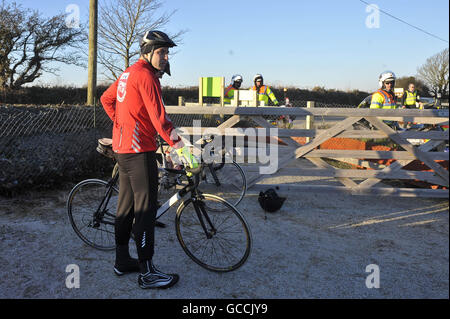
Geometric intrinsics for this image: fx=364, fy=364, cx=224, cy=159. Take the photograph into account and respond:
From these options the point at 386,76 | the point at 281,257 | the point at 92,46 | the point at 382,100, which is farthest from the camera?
the point at 92,46

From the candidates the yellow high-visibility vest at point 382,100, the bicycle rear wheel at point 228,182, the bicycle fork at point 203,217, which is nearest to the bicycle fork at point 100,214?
the bicycle fork at point 203,217

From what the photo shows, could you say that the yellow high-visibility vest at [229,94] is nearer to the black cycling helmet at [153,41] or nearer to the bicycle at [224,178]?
the bicycle at [224,178]

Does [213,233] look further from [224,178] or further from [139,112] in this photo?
[224,178]

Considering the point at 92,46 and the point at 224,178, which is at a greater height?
the point at 92,46

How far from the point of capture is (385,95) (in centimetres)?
661

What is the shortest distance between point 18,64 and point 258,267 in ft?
39.0

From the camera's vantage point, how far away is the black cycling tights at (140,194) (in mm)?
2934

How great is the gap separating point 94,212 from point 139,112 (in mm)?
1451

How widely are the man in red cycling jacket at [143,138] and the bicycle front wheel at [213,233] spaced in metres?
0.40

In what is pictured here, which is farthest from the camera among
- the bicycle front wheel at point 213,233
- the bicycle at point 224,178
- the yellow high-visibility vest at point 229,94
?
the yellow high-visibility vest at point 229,94

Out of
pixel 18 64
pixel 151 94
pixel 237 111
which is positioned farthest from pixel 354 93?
pixel 151 94

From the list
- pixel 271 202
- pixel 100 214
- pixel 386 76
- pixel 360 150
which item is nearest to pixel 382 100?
pixel 386 76

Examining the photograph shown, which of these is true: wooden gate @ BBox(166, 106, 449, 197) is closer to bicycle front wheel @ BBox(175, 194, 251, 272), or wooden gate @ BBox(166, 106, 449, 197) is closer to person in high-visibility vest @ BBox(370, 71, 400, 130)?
person in high-visibility vest @ BBox(370, 71, 400, 130)
